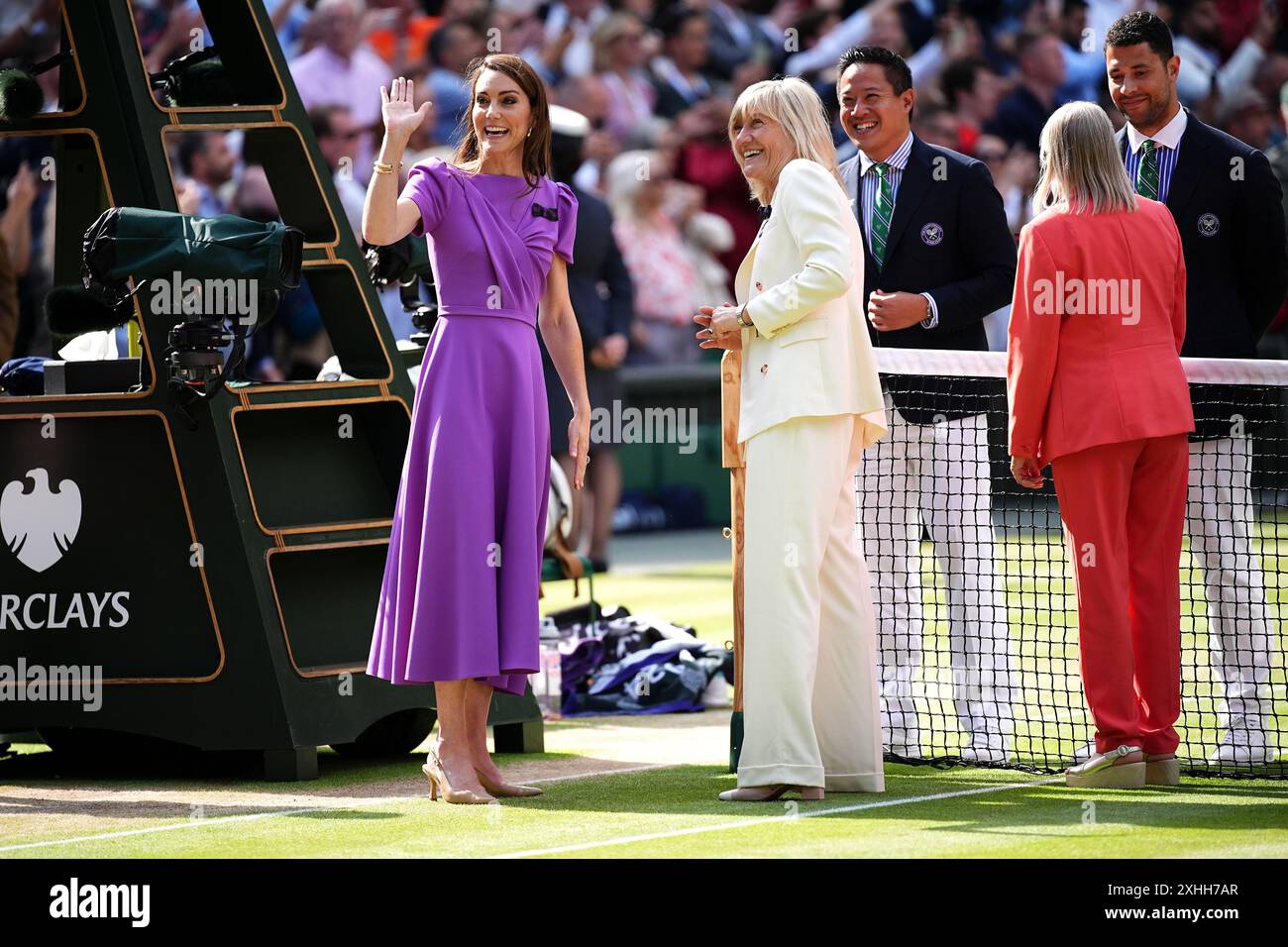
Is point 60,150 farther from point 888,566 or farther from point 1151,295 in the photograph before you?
point 1151,295

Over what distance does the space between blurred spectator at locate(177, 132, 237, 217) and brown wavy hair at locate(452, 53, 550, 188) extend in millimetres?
9579

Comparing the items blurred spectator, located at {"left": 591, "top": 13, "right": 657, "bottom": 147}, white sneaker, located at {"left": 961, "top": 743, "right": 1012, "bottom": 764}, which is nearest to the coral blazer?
white sneaker, located at {"left": 961, "top": 743, "right": 1012, "bottom": 764}

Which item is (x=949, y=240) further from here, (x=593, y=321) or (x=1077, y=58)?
(x=1077, y=58)

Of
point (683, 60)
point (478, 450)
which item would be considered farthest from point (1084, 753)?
point (683, 60)

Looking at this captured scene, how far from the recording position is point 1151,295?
20.9 feet

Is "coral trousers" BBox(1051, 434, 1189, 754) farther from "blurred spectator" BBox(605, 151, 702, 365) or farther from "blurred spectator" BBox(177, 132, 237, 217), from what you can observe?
"blurred spectator" BBox(605, 151, 702, 365)

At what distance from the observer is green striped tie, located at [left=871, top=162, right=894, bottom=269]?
292 inches

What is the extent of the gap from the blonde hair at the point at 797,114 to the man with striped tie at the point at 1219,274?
1455 mm

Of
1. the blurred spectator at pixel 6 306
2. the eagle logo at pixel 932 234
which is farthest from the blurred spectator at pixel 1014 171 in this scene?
the eagle logo at pixel 932 234

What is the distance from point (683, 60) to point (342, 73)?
498cm

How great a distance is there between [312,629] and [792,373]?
2251 millimetres

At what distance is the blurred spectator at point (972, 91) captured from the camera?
21.0 m

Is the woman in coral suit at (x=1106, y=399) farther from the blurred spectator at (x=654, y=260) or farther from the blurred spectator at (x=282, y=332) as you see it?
the blurred spectator at (x=654, y=260)

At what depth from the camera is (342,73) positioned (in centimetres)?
1705
